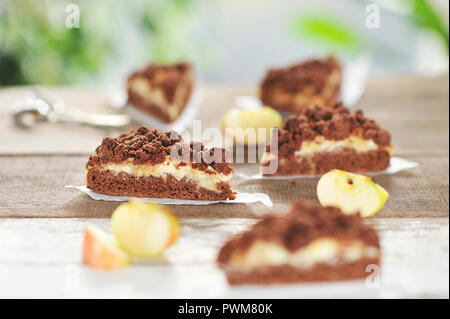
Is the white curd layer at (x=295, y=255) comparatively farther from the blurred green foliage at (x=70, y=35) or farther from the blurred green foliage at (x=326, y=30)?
the blurred green foliage at (x=70, y=35)

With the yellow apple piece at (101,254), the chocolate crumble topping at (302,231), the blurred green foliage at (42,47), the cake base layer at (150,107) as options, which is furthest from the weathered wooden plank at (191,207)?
the blurred green foliage at (42,47)

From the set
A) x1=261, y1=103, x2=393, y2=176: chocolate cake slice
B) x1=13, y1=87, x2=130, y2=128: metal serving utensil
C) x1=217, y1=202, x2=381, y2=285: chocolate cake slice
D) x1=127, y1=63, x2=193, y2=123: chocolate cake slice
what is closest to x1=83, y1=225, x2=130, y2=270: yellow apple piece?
x1=217, y1=202, x2=381, y2=285: chocolate cake slice

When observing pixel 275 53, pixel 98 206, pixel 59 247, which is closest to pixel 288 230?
pixel 59 247

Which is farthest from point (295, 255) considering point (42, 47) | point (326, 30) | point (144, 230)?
point (42, 47)

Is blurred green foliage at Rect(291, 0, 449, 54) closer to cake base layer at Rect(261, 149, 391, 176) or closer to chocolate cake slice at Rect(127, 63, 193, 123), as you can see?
chocolate cake slice at Rect(127, 63, 193, 123)

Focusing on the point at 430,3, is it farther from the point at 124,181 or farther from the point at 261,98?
the point at 124,181
